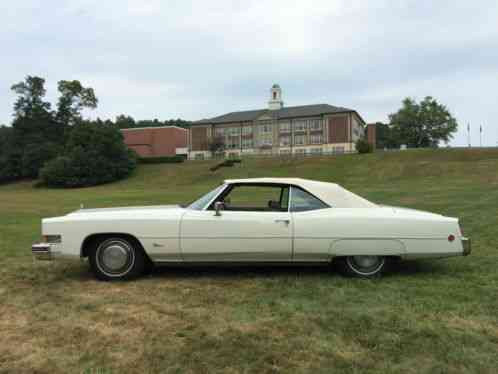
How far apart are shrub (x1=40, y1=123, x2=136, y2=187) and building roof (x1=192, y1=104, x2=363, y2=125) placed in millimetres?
30999

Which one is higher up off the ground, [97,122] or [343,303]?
[97,122]

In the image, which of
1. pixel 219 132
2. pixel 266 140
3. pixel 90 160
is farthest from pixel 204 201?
pixel 219 132

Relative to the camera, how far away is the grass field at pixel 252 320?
2852 millimetres

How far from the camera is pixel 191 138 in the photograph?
89.2 m

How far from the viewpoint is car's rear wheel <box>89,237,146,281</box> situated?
4.90 metres

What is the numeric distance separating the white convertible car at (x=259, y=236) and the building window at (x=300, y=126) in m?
78.9

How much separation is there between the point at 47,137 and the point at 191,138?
3034 centimetres

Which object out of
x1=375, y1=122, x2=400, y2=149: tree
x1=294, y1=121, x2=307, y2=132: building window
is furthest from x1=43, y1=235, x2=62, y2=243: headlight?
x1=375, y1=122, x2=400, y2=149: tree

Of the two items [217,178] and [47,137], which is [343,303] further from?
[47,137]

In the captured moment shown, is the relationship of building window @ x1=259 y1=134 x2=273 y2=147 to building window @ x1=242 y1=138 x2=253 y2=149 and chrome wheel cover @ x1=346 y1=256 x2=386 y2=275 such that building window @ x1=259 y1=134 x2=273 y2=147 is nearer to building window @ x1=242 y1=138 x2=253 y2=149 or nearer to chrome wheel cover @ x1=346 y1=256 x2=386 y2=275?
building window @ x1=242 y1=138 x2=253 y2=149

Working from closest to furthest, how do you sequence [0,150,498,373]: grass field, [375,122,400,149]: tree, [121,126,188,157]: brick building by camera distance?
[0,150,498,373]: grass field, [121,126,188,157]: brick building, [375,122,400,149]: tree

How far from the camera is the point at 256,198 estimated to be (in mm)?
5395

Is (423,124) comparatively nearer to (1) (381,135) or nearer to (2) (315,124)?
(2) (315,124)

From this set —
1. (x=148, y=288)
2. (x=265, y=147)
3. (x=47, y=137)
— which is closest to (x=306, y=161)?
(x=265, y=147)
